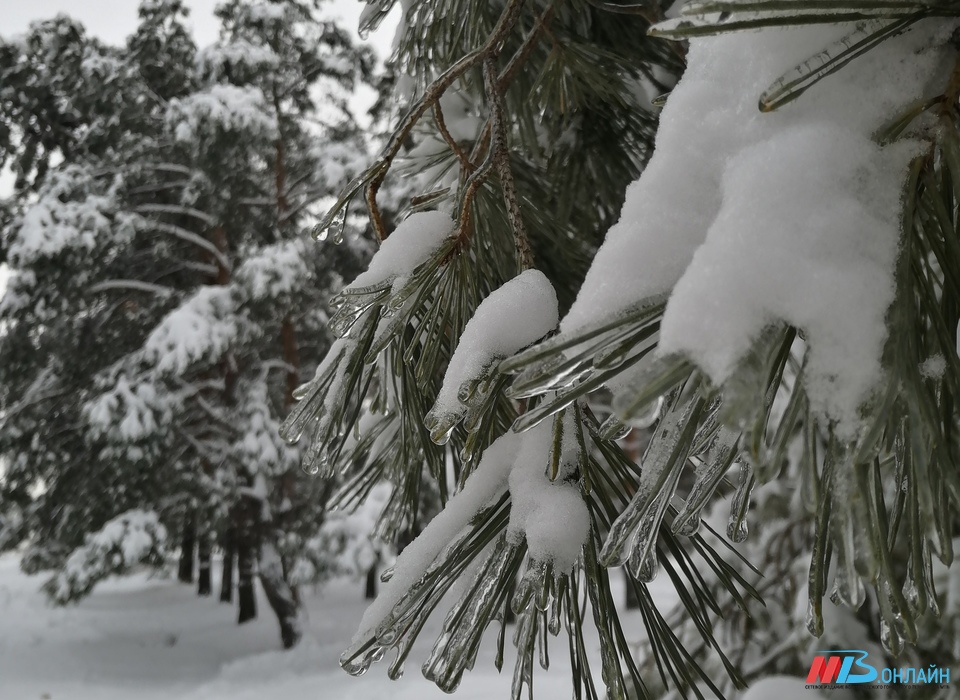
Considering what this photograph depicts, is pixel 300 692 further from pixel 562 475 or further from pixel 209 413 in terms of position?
pixel 562 475

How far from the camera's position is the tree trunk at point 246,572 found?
571cm

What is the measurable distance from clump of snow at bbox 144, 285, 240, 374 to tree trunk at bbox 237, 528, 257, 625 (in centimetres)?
162

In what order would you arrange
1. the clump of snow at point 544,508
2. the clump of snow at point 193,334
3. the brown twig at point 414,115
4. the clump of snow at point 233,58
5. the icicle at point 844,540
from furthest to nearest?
the clump of snow at point 233,58 → the clump of snow at point 193,334 → the brown twig at point 414,115 → the clump of snow at point 544,508 → the icicle at point 844,540

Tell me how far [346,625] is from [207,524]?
8.21ft

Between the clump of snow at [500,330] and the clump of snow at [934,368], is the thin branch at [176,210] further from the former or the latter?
the clump of snow at [934,368]

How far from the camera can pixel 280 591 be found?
5754mm

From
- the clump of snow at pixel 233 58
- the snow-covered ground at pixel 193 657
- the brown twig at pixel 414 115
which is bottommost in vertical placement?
the snow-covered ground at pixel 193 657

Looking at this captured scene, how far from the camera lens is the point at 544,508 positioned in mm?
347

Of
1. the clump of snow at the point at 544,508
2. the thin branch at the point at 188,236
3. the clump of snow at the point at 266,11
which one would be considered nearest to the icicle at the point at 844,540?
the clump of snow at the point at 544,508

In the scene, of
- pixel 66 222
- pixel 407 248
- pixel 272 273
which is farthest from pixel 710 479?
pixel 66 222

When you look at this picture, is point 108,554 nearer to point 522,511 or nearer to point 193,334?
point 193,334

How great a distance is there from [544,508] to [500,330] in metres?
0.09

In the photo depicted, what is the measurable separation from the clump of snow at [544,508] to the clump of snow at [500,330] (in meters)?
0.05

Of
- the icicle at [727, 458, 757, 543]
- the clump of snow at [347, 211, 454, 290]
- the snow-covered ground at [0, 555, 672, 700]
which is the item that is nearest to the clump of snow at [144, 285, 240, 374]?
the snow-covered ground at [0, 555, 672, 700]
